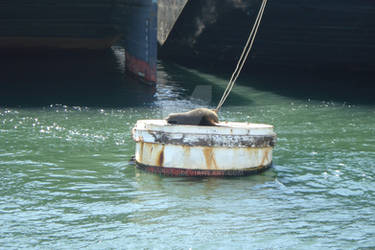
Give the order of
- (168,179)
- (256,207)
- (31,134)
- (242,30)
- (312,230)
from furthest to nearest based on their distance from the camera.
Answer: (242,30)
(31,134)
(168,179)
(256,207)
(312,230)

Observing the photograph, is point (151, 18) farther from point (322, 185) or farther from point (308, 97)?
point (322, 185)

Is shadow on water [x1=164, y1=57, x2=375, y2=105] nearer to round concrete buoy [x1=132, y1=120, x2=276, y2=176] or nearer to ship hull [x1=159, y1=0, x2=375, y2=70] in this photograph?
ship hull [x1=159, y1=0, x2=375, y2=70]

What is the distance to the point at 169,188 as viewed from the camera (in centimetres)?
776

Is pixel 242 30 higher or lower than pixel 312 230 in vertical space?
higher

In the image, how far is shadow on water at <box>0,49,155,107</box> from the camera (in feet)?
49.1

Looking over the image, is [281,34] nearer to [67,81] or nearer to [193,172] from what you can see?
[67,81]

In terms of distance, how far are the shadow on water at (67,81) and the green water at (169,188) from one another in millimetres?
511

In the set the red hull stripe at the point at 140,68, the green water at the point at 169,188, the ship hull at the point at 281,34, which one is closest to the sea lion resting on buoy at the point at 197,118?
the green water at the point at 169,188

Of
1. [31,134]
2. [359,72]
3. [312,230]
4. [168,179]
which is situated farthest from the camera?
[359,72]

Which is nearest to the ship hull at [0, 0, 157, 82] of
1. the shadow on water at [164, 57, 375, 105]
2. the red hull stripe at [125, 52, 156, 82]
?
the red hull stripe at [125, 52, 156, 82]

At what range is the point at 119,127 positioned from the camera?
1183 centimetres

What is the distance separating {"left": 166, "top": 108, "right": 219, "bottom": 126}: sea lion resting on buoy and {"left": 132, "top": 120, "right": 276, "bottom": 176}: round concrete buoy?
12 centimetres

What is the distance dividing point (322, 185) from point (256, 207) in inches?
57.3

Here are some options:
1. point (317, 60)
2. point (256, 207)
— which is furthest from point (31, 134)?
point (317, 60)
